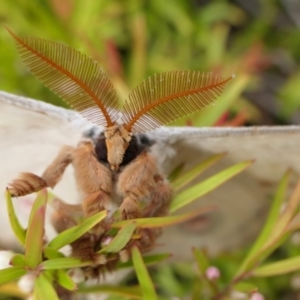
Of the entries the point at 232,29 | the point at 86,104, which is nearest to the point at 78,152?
the point at 86,104

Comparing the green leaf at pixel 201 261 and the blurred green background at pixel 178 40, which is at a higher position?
the blurred green background at pixel 178 40

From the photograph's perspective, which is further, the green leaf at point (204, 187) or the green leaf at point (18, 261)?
the green leaf at point (204, 187)

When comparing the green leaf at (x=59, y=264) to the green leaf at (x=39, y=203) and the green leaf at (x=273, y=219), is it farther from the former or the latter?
the green leaf at (x=273, y=219)

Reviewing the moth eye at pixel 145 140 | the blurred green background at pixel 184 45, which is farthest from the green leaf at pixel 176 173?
the blurred green background at pixel 184 45

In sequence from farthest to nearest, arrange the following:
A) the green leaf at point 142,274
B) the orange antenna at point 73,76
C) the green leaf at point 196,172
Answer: the green leaf at point 196,172
the green leaf at point 142,274
the orange antenna at point 73,76

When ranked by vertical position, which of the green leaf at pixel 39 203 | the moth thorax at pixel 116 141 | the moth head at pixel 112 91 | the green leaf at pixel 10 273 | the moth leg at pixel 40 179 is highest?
the moth head at pixel 112 91

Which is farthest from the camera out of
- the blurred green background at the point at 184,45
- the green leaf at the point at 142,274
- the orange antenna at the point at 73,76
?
the blurred green background at the point at 184,45

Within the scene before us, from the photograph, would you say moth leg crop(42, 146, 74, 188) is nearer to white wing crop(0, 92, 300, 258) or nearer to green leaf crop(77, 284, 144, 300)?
white wing crop(0, 92, 300, 258)
